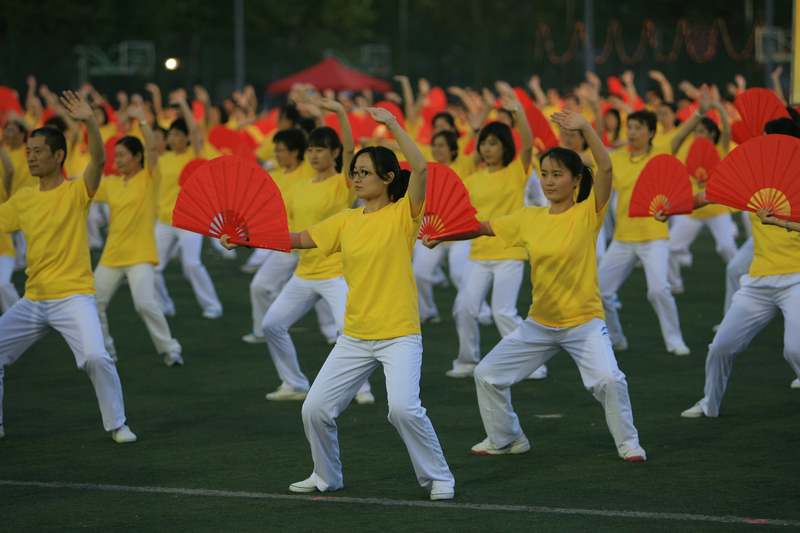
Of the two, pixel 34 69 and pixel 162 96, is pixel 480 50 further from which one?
pixel 34 69

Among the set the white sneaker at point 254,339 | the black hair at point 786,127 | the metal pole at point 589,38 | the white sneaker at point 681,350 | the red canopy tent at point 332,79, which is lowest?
the white sneaker at point 254,339

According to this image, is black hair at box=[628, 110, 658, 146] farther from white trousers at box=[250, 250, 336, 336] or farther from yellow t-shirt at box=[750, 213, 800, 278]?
white trousers at box=[250, 250, 336, 336]

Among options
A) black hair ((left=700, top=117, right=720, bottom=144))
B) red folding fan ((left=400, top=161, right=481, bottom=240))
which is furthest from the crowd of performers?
black hair ((left=700, top=117, right=720, bottom=144))

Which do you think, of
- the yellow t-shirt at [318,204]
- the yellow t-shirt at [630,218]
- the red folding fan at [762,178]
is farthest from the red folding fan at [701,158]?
the yellow t-shirt at [318,204]

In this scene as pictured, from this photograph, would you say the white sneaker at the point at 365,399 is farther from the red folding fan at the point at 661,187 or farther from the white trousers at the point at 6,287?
→ the white trousers at the point at 6,287

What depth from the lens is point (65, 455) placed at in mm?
5988

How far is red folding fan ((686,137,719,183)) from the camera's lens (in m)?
9.21

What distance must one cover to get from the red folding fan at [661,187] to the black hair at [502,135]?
114 cm

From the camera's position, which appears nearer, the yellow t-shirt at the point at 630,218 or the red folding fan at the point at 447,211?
the red folding fan at the point at 447,211

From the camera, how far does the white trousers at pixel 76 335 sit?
20.0 ft

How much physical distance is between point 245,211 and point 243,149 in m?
8.35

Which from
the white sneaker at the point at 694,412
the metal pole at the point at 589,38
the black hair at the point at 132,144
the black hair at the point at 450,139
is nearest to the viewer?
the white sneaker at the point at 694,412

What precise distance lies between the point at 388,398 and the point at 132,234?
13.4 feet

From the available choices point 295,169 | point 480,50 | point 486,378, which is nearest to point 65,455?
point 486,378
